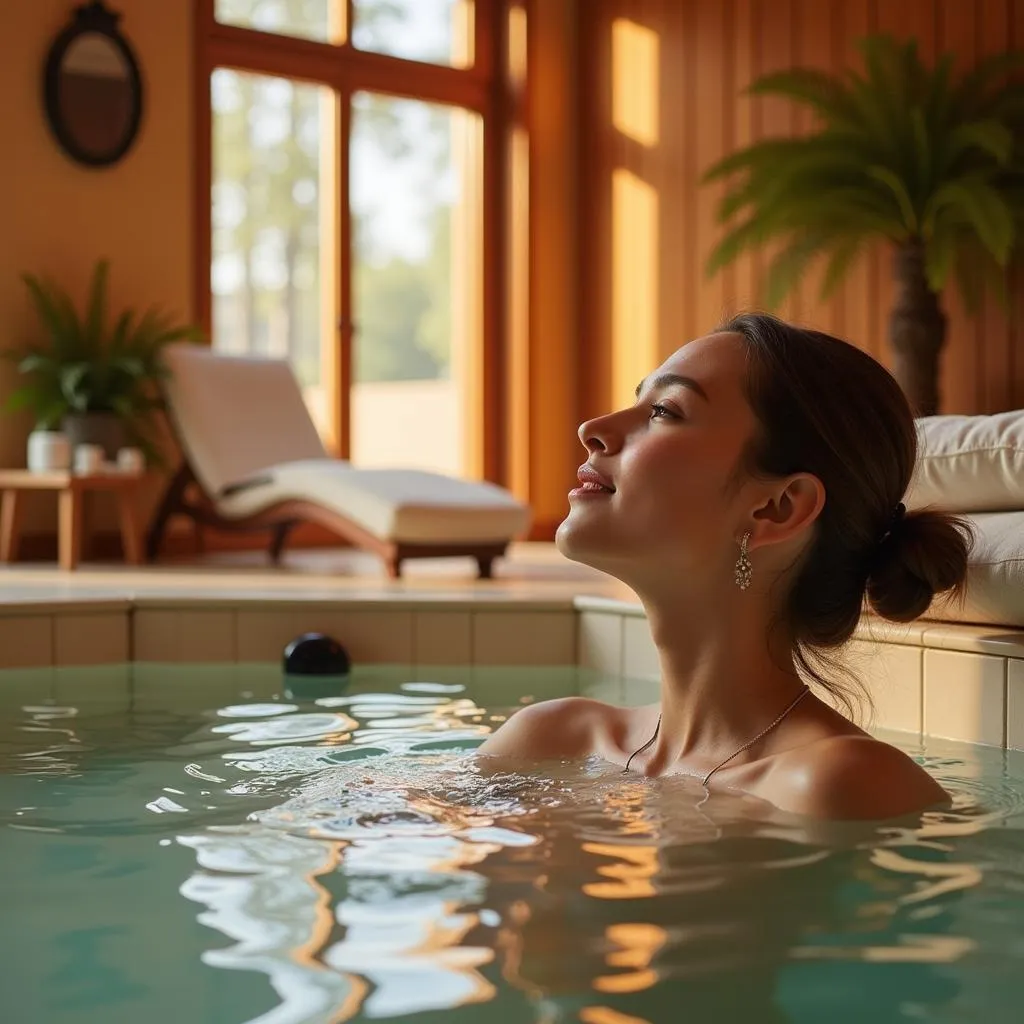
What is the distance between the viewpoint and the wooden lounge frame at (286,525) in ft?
18.4

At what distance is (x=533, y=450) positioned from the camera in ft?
28.5

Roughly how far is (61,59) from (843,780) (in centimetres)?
602

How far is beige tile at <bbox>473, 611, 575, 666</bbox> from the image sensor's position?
4102 mm

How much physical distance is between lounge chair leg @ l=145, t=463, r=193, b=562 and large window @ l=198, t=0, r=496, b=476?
1212mm

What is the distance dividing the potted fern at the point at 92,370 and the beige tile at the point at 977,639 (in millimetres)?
4372

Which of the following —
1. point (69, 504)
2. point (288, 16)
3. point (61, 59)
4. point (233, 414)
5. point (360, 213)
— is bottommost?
point (69, 504)

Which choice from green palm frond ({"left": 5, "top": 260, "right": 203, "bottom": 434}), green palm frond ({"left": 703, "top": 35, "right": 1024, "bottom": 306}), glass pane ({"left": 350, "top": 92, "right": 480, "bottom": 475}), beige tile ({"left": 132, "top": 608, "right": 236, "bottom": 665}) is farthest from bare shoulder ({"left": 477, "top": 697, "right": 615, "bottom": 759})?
glass pane ({"left": 350, "top": 92, "right": 480, "bottom": 475})

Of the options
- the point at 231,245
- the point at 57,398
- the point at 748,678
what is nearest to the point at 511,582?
the point at 57,398

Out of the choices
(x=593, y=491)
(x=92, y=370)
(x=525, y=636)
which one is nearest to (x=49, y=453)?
(x=92, y=370)

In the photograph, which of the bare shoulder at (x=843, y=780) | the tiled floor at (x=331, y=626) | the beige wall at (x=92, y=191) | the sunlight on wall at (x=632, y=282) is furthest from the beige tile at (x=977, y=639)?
the sunlight on wall at (x=632, y=282)

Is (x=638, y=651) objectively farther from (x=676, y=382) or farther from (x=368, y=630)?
(x=676, y=382)

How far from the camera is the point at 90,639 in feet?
13.2

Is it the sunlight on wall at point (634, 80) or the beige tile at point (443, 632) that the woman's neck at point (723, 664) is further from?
the sunlight on wall at point (634, 80)

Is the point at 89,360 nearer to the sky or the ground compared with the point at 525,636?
nearer to the sky
